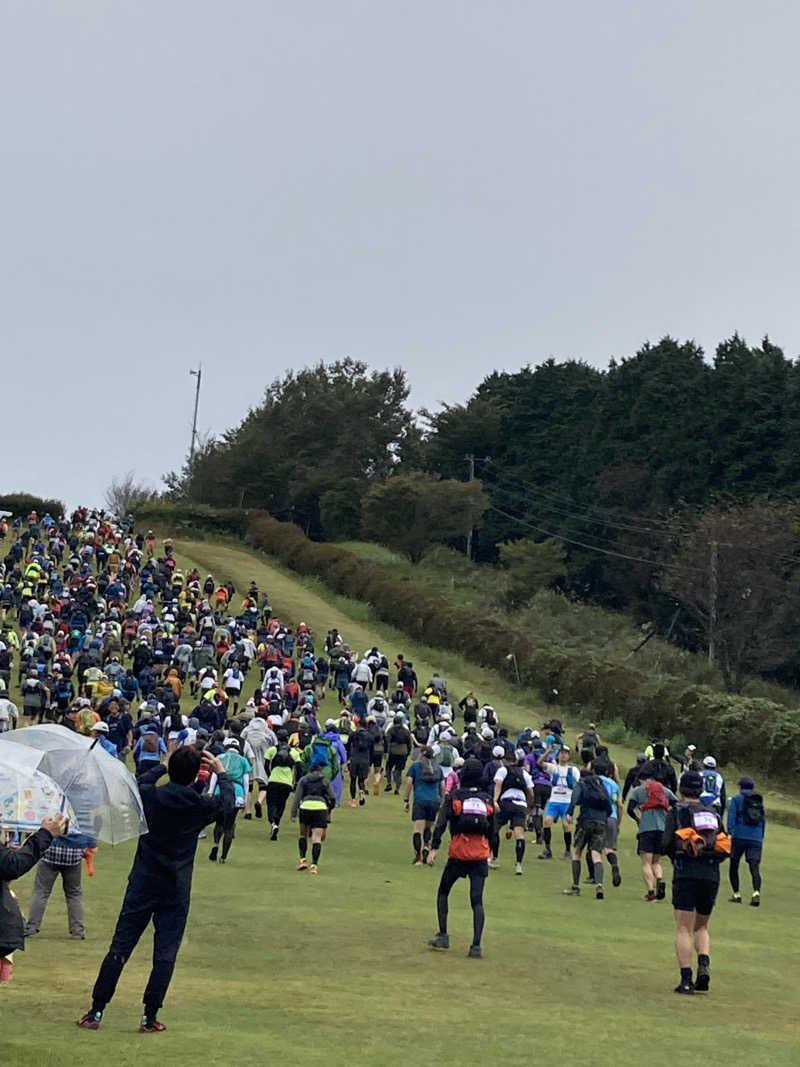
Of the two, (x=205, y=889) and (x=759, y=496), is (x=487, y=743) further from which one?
(x=759, y=496)

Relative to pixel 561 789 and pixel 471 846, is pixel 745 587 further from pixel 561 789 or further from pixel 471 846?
pixel 471 846

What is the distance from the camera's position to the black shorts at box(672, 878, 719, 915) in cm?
1149

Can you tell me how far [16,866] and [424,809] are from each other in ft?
42.8

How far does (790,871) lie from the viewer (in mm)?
24406

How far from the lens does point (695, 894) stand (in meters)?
11.5

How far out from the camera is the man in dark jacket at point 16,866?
7645 mm

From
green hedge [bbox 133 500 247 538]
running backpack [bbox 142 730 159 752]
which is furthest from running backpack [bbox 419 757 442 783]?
green hedge [bbox 133 500 247 538]

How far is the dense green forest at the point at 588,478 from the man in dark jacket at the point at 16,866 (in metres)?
47.9

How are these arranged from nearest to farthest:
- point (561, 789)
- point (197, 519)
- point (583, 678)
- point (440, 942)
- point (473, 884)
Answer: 1. point (473, 884)
2. point (440, 942)
3. point (561, 789)
4. point (583, 678)
5. point (197, 519)

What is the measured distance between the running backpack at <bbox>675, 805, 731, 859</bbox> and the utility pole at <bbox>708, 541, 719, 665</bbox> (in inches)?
1722

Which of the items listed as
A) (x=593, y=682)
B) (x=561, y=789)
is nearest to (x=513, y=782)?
(x=561, y=789)

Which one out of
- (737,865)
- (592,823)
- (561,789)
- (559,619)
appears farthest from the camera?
(559,619)

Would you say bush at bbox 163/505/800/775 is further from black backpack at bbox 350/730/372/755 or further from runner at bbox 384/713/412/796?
black backpack at bbox 350/730/372/755

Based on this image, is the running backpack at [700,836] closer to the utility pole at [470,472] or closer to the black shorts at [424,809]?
the black shorts at [424,809]
